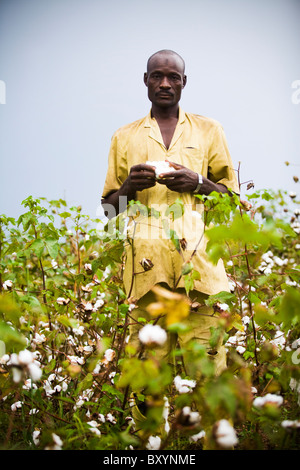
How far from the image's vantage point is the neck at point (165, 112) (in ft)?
5.89

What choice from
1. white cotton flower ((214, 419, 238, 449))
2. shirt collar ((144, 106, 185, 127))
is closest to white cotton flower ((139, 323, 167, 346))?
white cotton flower ((214, 419, 238, 449))

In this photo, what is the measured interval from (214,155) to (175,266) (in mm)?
517

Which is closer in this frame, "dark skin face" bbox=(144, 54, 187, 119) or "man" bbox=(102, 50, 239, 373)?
"man" bbox=(102, 50, 239, 373)

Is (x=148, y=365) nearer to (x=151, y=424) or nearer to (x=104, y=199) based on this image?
(x=151, y=424)

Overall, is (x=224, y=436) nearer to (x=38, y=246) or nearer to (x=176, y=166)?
(x=176, y=166)

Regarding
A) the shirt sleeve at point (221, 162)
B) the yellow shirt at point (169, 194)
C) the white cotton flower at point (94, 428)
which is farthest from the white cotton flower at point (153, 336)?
the shirt sleeve at point (221, 162)

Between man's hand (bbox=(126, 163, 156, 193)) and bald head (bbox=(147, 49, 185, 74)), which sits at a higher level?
bald head (bbox=(147, 49, 185, 74))

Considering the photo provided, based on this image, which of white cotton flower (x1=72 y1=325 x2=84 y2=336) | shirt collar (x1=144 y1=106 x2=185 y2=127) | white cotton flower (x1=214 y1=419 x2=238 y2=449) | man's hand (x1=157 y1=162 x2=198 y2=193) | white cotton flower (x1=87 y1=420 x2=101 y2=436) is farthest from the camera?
white cotton flower (x1=72 y1=325 x2=84 y2=336)

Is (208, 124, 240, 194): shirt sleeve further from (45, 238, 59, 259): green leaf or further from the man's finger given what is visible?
(45, 238, 59, 259): green leaf

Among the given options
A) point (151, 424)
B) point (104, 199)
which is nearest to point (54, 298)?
point (104, 199)

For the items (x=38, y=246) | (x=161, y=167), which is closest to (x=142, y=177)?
(x=161, y=167)

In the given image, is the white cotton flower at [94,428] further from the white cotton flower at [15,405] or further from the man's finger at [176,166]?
the man's finger at [176,166]

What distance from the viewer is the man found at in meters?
1.58

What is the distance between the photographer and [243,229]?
2.35 ft
